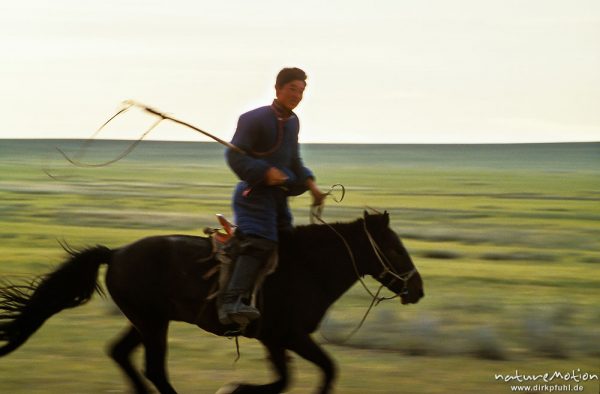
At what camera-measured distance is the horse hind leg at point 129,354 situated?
825 cm

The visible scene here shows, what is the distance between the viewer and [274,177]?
764 centimetres

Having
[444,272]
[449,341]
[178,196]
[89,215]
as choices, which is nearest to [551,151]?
[178,196]

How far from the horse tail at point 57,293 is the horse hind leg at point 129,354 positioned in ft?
1.34

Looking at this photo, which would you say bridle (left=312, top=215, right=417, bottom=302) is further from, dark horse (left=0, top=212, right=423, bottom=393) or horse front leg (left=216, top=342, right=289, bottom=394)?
horse front leg (left=216, top=342, right=289, bottom=394)

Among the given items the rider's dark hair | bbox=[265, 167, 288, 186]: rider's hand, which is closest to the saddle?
bbox=[265, 167, 288, 186]: rider's hand

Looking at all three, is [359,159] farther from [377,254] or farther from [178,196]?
[377,254]

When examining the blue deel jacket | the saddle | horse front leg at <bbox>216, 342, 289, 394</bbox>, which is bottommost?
horse front leg at <bbox>216, 342, 289, 394</bbox>

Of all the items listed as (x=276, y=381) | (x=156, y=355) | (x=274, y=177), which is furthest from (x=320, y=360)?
(x=274, y=177)

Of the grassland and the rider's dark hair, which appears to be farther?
the grassland

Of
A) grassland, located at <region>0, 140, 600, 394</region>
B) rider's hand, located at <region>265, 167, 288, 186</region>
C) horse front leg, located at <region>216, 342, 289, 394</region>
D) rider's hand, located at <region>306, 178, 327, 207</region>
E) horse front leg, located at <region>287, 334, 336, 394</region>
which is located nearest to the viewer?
rider's hand, located at <region>265, 167, 288, 186</region>

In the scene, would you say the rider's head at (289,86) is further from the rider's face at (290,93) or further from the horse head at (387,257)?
the horse head at (387,257)

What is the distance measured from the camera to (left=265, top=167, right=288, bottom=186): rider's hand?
764 centimetres

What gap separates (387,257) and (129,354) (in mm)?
2052

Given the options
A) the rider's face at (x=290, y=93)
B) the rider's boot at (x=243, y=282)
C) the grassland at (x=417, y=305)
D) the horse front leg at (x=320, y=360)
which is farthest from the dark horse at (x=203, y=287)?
the grassland at (x=417, y=305)
